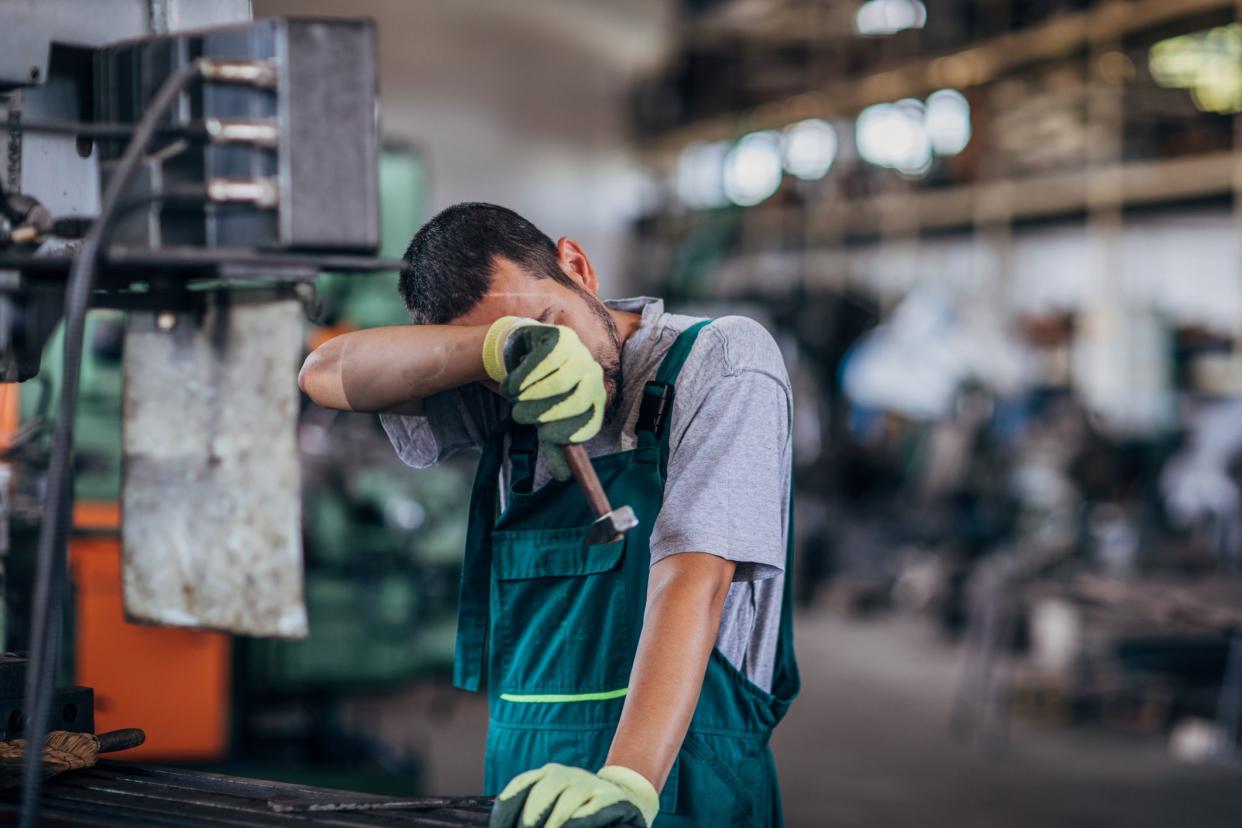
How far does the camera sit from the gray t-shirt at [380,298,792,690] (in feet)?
4.06

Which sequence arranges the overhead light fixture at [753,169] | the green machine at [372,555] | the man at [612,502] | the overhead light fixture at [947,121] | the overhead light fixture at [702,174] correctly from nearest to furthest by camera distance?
1. the man at [612,502]
2. the green machine at [372,555]
3. the overhead light fixture at [947,121]
4. the overhead light fixture at [753,169]
5. the overhead light fixture at [702,174]

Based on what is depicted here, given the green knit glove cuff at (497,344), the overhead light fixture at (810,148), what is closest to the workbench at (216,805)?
the green knit glove cuff at (497,344)

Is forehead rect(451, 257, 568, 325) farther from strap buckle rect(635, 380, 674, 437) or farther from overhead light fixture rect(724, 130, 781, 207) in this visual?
overhead light fixture rect(724, 130, 781, 207)

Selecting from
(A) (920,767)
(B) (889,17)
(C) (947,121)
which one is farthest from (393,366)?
(B) (889,17)

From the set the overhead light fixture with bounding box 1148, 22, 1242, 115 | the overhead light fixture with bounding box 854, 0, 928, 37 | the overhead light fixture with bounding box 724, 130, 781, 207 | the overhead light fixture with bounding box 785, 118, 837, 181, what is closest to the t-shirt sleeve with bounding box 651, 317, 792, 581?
the overhead light fixture with bounding box 1148, 22, 1242, 115

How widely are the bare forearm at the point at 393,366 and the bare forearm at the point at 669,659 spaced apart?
0.29 meters

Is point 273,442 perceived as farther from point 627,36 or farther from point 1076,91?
point 627,36

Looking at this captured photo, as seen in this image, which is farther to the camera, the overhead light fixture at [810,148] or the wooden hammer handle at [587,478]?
the overhead light fixture at [810,148]

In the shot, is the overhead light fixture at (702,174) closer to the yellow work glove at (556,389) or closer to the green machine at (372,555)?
the green machine at (372,555)

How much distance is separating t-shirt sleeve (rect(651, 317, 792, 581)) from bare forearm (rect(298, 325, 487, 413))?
0.71ft

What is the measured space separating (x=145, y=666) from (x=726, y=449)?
9.07ft

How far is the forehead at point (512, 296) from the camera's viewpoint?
1360 millimetres

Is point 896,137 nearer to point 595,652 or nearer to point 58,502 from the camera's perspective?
point 595,652

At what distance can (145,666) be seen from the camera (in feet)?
11.6
